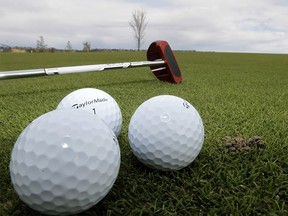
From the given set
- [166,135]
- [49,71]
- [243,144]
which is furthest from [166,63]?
[166,135]

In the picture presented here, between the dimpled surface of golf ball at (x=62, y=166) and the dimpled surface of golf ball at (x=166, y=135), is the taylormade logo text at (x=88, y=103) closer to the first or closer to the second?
the dimpled surface of golf ball at (x=166, y=135)

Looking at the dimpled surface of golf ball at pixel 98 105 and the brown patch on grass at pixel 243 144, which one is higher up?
the dimpled surface of golf ball at pixel 98 105

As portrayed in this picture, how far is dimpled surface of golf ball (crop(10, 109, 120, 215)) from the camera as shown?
129 cm

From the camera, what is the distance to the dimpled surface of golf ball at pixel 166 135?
5.70 ft

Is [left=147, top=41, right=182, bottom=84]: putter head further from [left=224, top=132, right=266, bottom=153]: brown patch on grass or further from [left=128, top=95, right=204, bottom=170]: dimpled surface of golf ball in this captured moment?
[left=128, top=95, right=204, bottom=170]: dimpled surface of golf ball

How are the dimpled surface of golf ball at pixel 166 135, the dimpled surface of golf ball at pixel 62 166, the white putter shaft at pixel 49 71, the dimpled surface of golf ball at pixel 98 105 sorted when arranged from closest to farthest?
the dimpled surface of golf ball at pixel 62 166
the dimpled surface of golf ball at pixel 166 135
the dimpled surface of golf ball at pixel 98 105
the white putter shaft at pixel 49 71

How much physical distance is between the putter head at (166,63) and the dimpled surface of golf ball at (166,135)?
11.1ft

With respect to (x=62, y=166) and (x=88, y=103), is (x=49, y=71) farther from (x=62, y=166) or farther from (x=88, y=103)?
(x=62, y=166)

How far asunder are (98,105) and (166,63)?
3.16 metres

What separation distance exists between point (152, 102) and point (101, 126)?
21.9 inches

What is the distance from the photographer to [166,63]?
525 centimetres

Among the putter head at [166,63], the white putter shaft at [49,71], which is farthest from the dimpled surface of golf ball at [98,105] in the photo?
the putter head at [166,63]

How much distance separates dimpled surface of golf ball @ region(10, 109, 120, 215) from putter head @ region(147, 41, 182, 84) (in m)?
3.96

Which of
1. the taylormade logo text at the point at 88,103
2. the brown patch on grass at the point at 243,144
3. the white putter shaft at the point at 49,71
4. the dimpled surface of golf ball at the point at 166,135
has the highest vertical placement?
the white putter shaft at the point at 49,71
